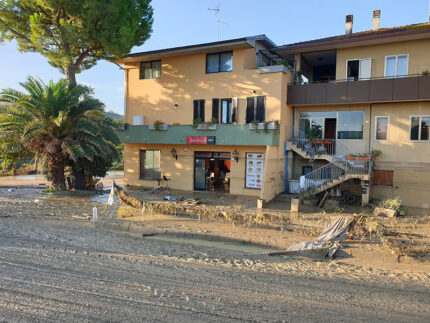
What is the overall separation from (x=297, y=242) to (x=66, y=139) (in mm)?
14151

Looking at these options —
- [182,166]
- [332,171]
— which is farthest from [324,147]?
[182,166]

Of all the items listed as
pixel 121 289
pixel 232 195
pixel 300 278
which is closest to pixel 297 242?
pixel 300 278

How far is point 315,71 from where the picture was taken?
904 inches

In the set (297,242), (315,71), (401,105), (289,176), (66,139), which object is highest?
(315,71)

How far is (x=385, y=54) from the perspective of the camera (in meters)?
17.4

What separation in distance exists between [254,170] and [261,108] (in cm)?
375

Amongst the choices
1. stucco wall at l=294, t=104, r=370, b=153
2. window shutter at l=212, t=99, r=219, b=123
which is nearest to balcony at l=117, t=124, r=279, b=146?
window shutter at l=212, t=99, r=219, b=123

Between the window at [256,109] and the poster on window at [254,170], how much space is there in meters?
2.17

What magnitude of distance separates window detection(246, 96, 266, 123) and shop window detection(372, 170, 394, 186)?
712 centimetres

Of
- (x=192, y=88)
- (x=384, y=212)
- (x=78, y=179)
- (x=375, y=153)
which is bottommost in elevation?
(x=384, y=212)

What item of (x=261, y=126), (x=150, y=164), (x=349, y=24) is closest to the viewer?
(x=261, y=126)

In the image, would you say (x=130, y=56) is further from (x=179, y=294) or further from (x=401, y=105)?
(x=179, y=294)

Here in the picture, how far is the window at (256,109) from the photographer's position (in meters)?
18.4

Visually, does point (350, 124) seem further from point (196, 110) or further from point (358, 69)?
point (196, 110)
